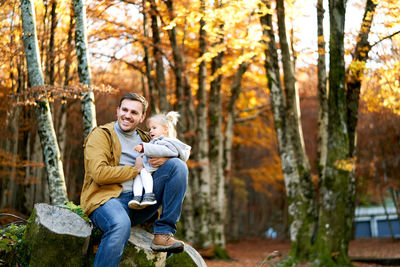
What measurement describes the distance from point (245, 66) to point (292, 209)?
617 centimetres

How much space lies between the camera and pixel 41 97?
6402mm

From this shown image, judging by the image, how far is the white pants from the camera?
3.47 metres

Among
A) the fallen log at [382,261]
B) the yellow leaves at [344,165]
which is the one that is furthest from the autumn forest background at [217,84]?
the fallen log at [382,261]

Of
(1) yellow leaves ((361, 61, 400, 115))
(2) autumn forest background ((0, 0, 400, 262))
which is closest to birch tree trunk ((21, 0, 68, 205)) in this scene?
(2) autumn forest background ((0, 0, 400, 262))

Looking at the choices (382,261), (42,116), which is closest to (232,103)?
(382,261)

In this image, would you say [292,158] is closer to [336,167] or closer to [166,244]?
[336,167]

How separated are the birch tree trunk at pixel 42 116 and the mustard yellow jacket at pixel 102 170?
133 inches

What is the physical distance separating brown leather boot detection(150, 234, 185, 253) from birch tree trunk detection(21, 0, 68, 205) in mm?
3550

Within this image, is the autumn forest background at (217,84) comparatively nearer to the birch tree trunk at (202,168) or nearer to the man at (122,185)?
the birch tree trunk at (202,168)

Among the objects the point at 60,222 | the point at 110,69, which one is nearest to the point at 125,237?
the point at 60,222

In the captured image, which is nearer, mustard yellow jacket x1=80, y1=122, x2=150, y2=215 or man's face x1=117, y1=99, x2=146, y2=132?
mustard yellow jacket x1=80, y1=122, x2=150, y2=215

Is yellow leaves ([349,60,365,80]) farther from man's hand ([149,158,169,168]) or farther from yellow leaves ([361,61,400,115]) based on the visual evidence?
→ man's hand ([149,158,169,168])

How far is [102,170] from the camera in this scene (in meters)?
3.34

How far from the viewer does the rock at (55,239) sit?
3.47 m
